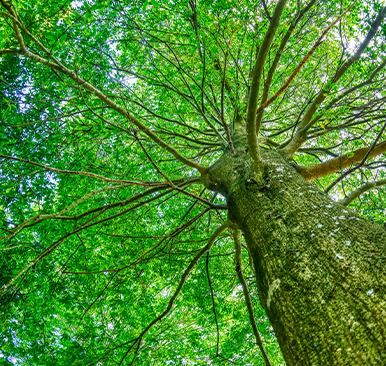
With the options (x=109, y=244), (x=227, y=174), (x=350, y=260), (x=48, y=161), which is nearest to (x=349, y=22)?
(x=227, y=174)

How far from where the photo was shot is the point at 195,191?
528 cm

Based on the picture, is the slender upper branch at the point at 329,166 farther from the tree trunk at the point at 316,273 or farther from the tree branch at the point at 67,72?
the tree branch at the point at 67,72

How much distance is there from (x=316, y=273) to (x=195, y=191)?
398 cm

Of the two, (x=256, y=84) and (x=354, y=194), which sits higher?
(x=256, y=84)

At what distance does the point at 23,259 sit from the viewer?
3641 mm

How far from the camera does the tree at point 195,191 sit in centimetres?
140

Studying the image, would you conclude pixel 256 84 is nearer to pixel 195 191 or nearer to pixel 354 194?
pixel 354 194

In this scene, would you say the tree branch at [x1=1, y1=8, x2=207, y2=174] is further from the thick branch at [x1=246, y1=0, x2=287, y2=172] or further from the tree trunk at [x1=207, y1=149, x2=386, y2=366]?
the tree trunk at [x1=207, y1=149, x2=386, y2=366]

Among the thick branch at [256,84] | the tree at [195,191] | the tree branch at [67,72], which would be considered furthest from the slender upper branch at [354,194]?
the tree branch at [67,72]

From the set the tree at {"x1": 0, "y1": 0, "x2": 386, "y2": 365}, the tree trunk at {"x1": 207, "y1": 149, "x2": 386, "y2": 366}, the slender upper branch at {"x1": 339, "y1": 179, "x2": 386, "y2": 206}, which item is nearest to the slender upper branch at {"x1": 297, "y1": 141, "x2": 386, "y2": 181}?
the tree at {"x1": 0, "y1": 0, "x2": 386, "y2": 365}

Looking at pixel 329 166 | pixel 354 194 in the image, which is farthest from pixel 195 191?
pixel 354 194

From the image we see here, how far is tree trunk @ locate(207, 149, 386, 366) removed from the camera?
41.4 inches

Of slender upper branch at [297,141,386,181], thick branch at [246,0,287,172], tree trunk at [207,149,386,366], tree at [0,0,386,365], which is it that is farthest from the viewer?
slender upper branch at [297,141,386,181]

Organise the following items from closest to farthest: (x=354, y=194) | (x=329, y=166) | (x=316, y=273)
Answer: (x=316, y=273) < (x=354, y=194) < (x=329, y=166)
